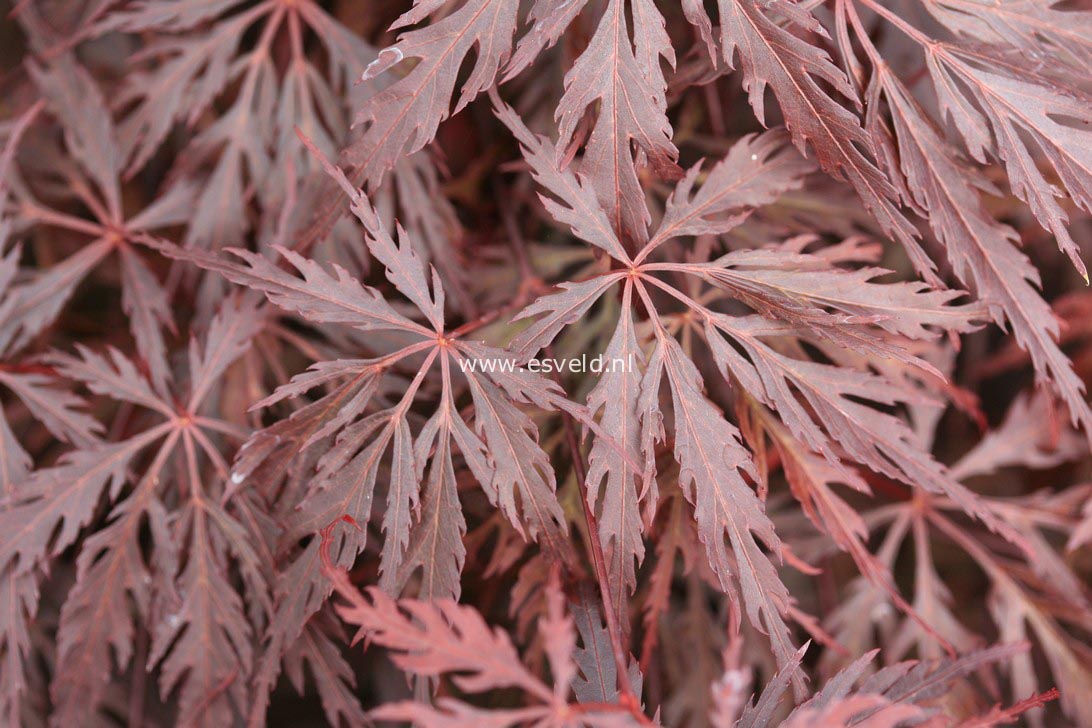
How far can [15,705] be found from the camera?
0.70 metres

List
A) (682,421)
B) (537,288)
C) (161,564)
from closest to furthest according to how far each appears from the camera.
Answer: (682,421) → (161,564) → (537,288)

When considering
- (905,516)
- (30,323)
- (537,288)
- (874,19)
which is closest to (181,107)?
(30,323)

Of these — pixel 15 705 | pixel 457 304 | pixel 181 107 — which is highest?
pixel 181 107

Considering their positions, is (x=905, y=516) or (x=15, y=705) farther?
(x=905, y=516)

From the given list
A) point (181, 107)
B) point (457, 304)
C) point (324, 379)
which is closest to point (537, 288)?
point (457, 304)

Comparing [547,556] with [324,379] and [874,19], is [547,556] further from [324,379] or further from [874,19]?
[874,19]

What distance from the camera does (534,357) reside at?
25.0 inches

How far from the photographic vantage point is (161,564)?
0.70 meters

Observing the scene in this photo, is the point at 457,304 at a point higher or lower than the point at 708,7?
lower

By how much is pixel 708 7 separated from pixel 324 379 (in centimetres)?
55

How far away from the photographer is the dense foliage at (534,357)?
569mm

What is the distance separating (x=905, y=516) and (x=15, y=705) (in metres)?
0.88

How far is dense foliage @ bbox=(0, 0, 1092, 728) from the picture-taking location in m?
0.57

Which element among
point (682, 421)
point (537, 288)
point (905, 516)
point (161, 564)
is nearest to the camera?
point (682, 421)
